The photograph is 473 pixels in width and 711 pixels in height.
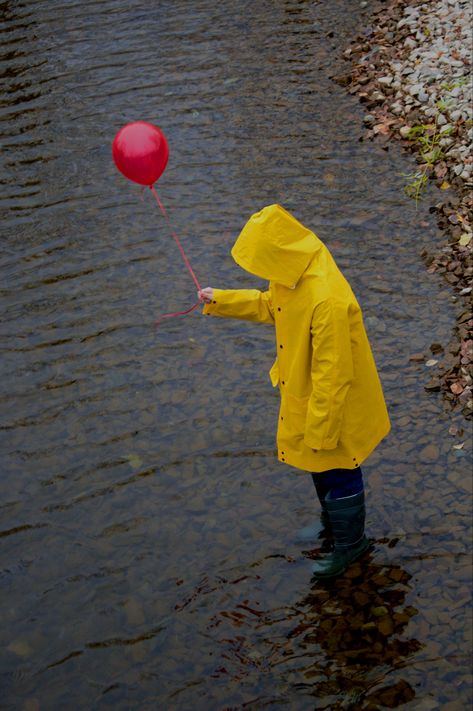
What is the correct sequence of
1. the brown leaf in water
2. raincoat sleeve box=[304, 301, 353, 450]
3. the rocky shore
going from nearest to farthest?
1. raincoat sleeve box=[304, 301, 353, 450]
2. the brown leaf in water
3. the rocky shore

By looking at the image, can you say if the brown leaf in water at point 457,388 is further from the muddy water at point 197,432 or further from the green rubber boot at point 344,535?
the green rubber boot at point 344,535

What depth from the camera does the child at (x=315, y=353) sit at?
389 centimetres

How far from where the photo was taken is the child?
153 inches

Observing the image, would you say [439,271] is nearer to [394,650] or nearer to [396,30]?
[394,650]

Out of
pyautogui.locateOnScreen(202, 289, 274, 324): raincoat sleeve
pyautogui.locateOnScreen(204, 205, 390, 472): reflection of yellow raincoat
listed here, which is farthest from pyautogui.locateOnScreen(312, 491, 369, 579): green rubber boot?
pyautogui.locateOnScreen(202, 289, 274, 324): raincoat sleeve

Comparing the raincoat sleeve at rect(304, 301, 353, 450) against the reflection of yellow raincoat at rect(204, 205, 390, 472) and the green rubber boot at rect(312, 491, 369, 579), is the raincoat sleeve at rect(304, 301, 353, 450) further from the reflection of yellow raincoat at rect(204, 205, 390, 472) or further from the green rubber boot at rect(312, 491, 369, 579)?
the green rubber boot at rect(312, 491, 369, 579)

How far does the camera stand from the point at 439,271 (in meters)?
6.86

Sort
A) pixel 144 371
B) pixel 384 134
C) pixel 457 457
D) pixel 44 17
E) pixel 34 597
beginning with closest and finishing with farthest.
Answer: pixel 34 597
pixel 457 457
pixel 144 371
pixel 384 134
pixel 44 17

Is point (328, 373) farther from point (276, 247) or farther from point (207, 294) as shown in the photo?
point (207, 294)

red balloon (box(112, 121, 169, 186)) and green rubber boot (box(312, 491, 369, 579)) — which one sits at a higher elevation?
red balloon (box(112, 121, 169, 186))

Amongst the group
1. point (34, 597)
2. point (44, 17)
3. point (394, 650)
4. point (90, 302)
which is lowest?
point (394, 650)

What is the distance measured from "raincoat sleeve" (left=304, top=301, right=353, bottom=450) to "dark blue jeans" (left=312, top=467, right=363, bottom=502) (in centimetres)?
29

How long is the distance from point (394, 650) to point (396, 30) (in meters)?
8.28

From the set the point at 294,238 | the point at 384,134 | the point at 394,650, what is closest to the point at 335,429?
the point at 294,238
